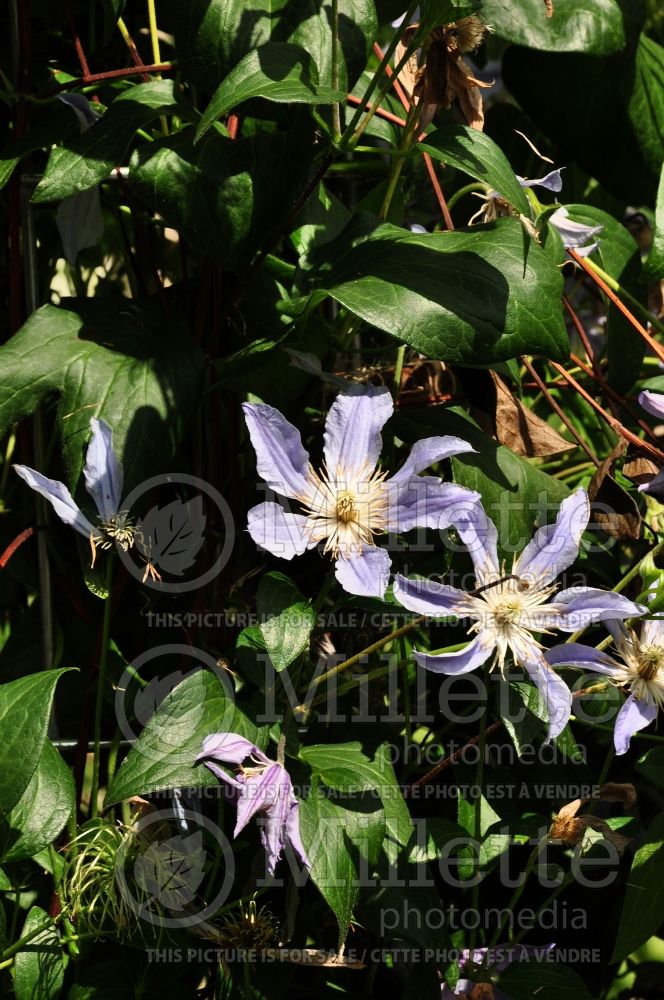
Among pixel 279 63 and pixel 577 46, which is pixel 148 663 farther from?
pixel 577 46

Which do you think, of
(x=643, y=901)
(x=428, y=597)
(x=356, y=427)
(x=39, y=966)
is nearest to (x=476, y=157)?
(x=356, y=427)

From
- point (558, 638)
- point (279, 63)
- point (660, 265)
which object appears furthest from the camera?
point (558, 638)

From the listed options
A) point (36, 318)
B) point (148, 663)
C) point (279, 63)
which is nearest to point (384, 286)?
point (279, 63)

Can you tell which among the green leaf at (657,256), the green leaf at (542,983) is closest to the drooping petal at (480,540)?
the green leaf at (657,256)

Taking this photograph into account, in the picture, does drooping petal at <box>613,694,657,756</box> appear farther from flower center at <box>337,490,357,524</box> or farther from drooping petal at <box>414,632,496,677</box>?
flower center at <box>337,490,357,524</box>

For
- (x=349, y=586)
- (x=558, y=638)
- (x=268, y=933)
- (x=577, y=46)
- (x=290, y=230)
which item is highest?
(x=577, y=46)

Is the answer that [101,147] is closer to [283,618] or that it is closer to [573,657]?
[283,618]

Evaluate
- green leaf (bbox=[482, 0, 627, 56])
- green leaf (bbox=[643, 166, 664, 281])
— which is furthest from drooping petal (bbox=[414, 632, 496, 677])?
green leaf (bbox=[482, 0, 627, 56])
